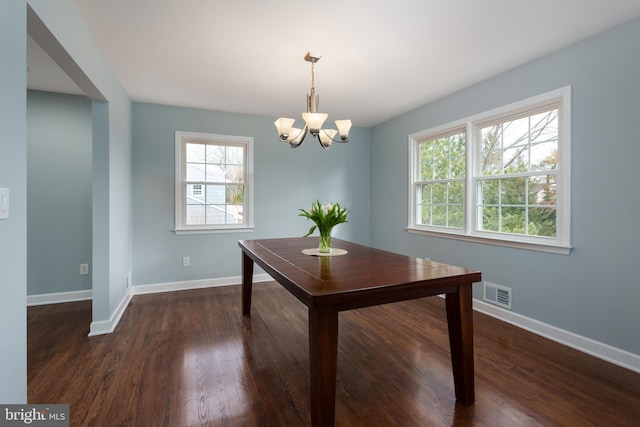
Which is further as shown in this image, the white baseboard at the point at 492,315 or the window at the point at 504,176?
the window at the point at 504,176

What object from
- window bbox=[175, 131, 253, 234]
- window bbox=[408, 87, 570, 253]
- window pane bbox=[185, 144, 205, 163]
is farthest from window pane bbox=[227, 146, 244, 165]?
window bbox=[408, 87, 570, 253]

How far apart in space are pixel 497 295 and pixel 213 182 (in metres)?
3.65

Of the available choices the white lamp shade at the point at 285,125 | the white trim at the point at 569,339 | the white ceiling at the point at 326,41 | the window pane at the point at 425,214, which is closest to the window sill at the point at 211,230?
the white ceiling at the point at 326,41

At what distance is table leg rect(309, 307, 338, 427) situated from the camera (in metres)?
1.34

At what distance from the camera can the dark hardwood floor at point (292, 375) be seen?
161 centimetres

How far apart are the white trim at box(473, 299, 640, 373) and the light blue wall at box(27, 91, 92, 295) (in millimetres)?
4503

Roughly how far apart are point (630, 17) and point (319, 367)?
3013 mm

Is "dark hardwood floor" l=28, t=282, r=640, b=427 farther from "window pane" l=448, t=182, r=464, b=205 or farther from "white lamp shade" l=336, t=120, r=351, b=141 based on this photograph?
"white lamp shade" l=336, t=120, r=351, b=141

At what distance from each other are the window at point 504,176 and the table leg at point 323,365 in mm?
2239

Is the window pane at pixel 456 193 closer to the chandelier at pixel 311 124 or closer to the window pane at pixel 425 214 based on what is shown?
the window pane at pixel 425 214

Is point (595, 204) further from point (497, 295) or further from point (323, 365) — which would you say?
point (323, 365)

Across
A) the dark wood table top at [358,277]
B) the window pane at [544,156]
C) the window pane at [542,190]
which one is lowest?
the dark wood table top at [358,277]

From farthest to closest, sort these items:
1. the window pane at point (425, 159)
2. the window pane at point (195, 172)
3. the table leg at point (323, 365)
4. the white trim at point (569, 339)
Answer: the window pane at point (195, 172)
the window pane at point (425, 159)
the white trim at point (569, 339)
the table leg at point (323, 365)

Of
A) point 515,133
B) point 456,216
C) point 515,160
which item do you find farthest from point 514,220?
point 515,133
